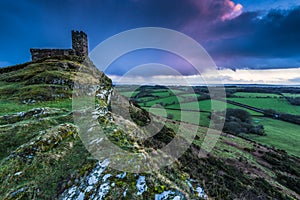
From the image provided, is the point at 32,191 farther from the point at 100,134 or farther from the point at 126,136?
the point at 126,136

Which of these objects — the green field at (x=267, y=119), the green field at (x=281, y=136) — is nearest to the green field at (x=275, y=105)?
the green field at (x=267, y=119)

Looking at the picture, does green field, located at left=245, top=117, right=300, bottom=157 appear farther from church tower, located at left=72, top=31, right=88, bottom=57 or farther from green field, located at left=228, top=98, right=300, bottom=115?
church tower, located at left=72, top=31, right=88, bottom=57

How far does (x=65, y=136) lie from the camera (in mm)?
7641

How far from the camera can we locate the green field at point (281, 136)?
4597 centimetres

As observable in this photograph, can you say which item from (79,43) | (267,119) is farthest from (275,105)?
(79,43)

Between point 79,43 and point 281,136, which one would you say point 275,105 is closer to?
point 281,136

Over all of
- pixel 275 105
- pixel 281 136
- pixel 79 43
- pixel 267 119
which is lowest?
pixel 281 136

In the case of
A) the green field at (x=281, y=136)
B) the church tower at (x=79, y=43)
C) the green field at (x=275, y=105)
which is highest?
the church tower at (x=79, y=43)

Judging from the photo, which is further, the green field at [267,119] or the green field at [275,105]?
the green field at [275,105]

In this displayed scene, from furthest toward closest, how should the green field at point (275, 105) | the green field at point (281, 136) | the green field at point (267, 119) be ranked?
the green field at point (275, 105) < the green field at point (267, 119) < the green field at point (281, 136)

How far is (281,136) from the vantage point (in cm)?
5372

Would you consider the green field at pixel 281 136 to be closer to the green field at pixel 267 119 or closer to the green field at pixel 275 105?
the green field at pixel 267 119

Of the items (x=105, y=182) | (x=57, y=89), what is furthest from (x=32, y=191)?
(x=57, y=89)

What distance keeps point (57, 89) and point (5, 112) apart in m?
4.66
